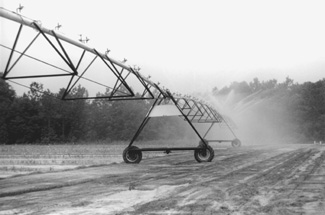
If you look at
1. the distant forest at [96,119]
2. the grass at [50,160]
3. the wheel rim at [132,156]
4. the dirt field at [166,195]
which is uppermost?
the distant forest at [96,119]

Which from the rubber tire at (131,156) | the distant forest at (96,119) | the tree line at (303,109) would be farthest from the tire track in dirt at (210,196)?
the tree line at (303,109)

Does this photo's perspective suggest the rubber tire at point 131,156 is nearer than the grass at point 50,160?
No

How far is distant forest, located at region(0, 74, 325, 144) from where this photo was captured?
3319 inches

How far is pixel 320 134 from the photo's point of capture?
82.1 meters

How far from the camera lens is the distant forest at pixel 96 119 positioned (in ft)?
277

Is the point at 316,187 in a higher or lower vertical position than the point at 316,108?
lower

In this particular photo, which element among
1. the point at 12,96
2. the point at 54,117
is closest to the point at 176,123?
the point at 54,117

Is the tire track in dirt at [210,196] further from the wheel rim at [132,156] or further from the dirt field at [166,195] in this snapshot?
the wheel rim at [132,156]

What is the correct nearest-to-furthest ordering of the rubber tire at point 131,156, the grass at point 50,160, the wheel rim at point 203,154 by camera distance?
the grass at point 50,160 < the wheel rim at point 203,154 < the rubber tire at point 131,156

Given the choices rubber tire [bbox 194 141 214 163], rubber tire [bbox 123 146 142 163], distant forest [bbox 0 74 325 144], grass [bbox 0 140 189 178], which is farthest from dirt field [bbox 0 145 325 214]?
distant forest [bbox 0 74 325 144]

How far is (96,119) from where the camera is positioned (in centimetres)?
10312

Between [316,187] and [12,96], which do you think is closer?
[316,187]

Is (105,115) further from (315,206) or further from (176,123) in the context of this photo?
(315,206)

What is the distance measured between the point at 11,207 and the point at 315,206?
5.38 meters
